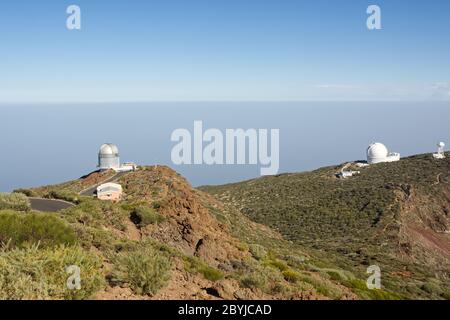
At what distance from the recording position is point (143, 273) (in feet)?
28.1

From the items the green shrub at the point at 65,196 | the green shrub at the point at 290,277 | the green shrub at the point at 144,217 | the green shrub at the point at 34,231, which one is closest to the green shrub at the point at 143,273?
the green shrub at the point at 34,231

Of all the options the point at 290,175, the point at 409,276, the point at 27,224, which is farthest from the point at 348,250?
the point at 290,175

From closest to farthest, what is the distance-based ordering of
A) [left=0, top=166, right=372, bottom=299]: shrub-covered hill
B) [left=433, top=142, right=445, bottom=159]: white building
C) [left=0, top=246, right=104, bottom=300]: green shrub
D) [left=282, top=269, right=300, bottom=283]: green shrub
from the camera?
1. [left=0, top=246, right=104, bottom=300]: green shrub
2. [left=0, top=166, right=372, bottom=299]: shrub-covered hill
3. [left=282, top=269, right=300, bottom=283]: green shrub
4. [left=433, top=142, right=445, bottom=159]: white building

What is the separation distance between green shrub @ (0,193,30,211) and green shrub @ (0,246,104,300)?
8304 mm

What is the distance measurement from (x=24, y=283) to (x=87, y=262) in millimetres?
1574

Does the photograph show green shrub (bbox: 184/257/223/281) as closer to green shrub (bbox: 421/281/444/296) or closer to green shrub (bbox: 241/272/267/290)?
green shrub (bbox: 241/272/267/290)

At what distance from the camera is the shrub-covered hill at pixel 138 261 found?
8.11 m

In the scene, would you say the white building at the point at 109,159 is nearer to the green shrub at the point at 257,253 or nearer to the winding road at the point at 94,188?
the winding road at the point at 94,188

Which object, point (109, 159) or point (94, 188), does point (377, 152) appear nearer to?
point (109, 159)

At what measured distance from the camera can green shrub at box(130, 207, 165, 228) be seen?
710 inches

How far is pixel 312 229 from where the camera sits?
1421 inches

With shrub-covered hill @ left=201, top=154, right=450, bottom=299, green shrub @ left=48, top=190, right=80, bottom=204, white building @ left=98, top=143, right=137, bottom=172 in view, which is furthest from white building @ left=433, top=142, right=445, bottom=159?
green shrub @ left=48, top=190, right=80, bottom=204

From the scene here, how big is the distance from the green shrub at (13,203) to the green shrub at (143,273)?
358 inches
